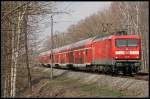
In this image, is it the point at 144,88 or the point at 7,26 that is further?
the point at 144,88

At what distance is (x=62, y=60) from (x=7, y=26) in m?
35.4

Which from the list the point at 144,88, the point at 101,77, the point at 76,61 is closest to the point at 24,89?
the point at 76,61

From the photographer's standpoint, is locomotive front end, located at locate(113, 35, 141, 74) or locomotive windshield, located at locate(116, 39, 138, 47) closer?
locomotive front end, located at locate(113, 35, 141, 74)

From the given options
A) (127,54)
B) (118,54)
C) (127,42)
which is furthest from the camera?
(127,42)

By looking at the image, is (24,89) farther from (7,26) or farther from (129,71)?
(7,26)

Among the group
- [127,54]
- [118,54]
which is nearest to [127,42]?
[127,54]

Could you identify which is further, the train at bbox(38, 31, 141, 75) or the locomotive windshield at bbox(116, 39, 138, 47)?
the locomotive windshield at bbox(116, 39, 138, 47)

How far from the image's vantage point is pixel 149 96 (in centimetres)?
1653

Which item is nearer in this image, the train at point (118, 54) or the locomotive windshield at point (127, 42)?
the train at point (118, 54)

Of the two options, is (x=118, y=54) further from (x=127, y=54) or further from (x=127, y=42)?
(x=127, y=42)

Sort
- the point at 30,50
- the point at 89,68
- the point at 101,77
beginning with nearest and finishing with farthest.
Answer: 1. the point at 101,77
2. the point at 30,50
3. the point at 89,68

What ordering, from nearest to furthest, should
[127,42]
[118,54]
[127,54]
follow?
[118,54], [127,54], [127,42]

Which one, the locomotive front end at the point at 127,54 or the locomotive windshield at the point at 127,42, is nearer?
the locomotive front end at the point at 127,54

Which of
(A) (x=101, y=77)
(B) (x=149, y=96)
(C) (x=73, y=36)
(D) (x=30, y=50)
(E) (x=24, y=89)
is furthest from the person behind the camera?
(C) (x=73, y=36)
